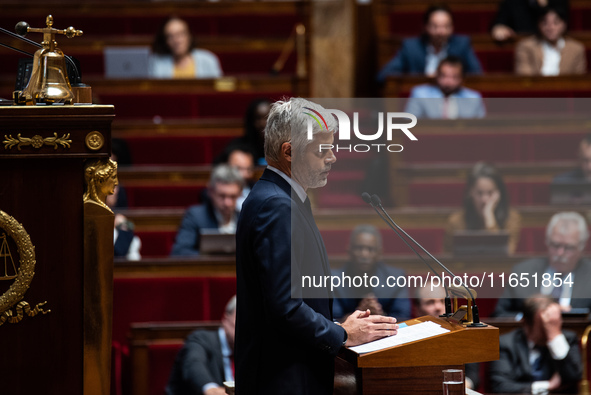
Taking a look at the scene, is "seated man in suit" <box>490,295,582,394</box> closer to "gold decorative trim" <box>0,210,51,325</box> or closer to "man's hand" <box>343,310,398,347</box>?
"man's hand" <box>343,310,398,347</box>

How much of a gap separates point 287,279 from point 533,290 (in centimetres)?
122

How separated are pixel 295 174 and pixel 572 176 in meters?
1.81

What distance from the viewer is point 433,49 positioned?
3.57 meters

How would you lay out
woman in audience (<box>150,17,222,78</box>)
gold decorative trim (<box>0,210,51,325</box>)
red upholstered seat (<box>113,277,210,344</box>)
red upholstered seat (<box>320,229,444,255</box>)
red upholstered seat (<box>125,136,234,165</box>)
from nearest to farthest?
gold decorative trim (<box>0,210,51,325</box>), red upholstered seat (<box>320,229,444,255</box>), red upholstered seat (<box>113,277,210,344</box>), red upholstered seat (<box>125,136,234,165</box>), woman in audience (<box>150,17,222,78</box>)

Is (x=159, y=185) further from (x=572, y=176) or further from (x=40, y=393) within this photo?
(x=40, y=393)

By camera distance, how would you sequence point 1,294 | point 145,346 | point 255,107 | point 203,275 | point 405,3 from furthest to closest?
point 405,3 < point 255,107 < point 203,275 < point 145,346 < point 1,294

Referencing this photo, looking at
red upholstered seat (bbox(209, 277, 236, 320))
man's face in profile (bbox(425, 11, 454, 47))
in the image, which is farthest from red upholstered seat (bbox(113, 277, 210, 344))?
man's face in profile (bbox(425, 11, 454, 47))

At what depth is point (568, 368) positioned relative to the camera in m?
2.06

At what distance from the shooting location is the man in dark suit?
1148 mm

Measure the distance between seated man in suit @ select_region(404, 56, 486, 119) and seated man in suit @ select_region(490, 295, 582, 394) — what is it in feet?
3.60

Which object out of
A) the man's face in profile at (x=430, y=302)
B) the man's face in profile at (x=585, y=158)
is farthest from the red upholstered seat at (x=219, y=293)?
the man's face in profile at (x=585, y=158)

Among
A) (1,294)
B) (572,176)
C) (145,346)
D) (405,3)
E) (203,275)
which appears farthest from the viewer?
(405,3)

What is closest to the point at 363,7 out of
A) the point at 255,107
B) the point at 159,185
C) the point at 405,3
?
the point at 405,3

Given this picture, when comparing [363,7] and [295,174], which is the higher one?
[363,7]
